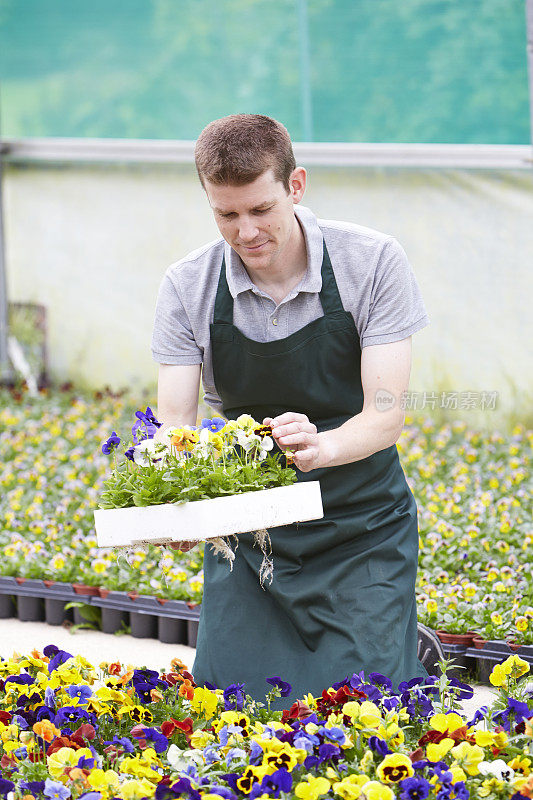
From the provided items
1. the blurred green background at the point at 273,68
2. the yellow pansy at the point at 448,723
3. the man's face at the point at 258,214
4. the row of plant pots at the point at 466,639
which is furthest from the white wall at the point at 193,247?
the yellow pansy at the point at 448,723

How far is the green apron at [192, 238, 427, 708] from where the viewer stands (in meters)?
2.48

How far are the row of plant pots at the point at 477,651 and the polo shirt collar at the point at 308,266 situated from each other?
1246 mm

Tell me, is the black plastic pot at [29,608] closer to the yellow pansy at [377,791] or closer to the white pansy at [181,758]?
the white pansy at [181,758]

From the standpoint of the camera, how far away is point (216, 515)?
7.04 feet

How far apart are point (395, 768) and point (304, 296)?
1106 mm

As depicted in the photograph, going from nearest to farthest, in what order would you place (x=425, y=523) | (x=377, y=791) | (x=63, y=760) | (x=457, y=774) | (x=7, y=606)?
(x=377, y=791)
(x=457, y=774)
(x=63, y=760)
(x=7, y=606)
(x=425, y=523)

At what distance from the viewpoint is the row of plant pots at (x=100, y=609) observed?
360 cm

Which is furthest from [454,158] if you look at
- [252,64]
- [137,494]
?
[137,494]

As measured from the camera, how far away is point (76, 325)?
299 inches

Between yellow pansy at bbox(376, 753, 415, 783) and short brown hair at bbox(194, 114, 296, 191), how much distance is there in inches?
46.0

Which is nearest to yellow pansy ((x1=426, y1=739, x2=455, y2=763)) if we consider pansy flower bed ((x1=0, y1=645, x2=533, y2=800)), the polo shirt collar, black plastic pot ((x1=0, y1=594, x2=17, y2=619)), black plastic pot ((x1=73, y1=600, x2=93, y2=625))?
pansy flower bed ((x1=0, y1=645, x2=533, y2=800))

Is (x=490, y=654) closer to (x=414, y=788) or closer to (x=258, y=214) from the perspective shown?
(x=414, y=788)

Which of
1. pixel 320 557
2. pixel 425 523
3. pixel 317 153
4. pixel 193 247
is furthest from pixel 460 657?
pixel 193 247

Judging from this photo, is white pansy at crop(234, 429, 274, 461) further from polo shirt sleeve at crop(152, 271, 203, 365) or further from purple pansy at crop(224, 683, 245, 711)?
purple pansy at crop(224, 683, 245, 711)
